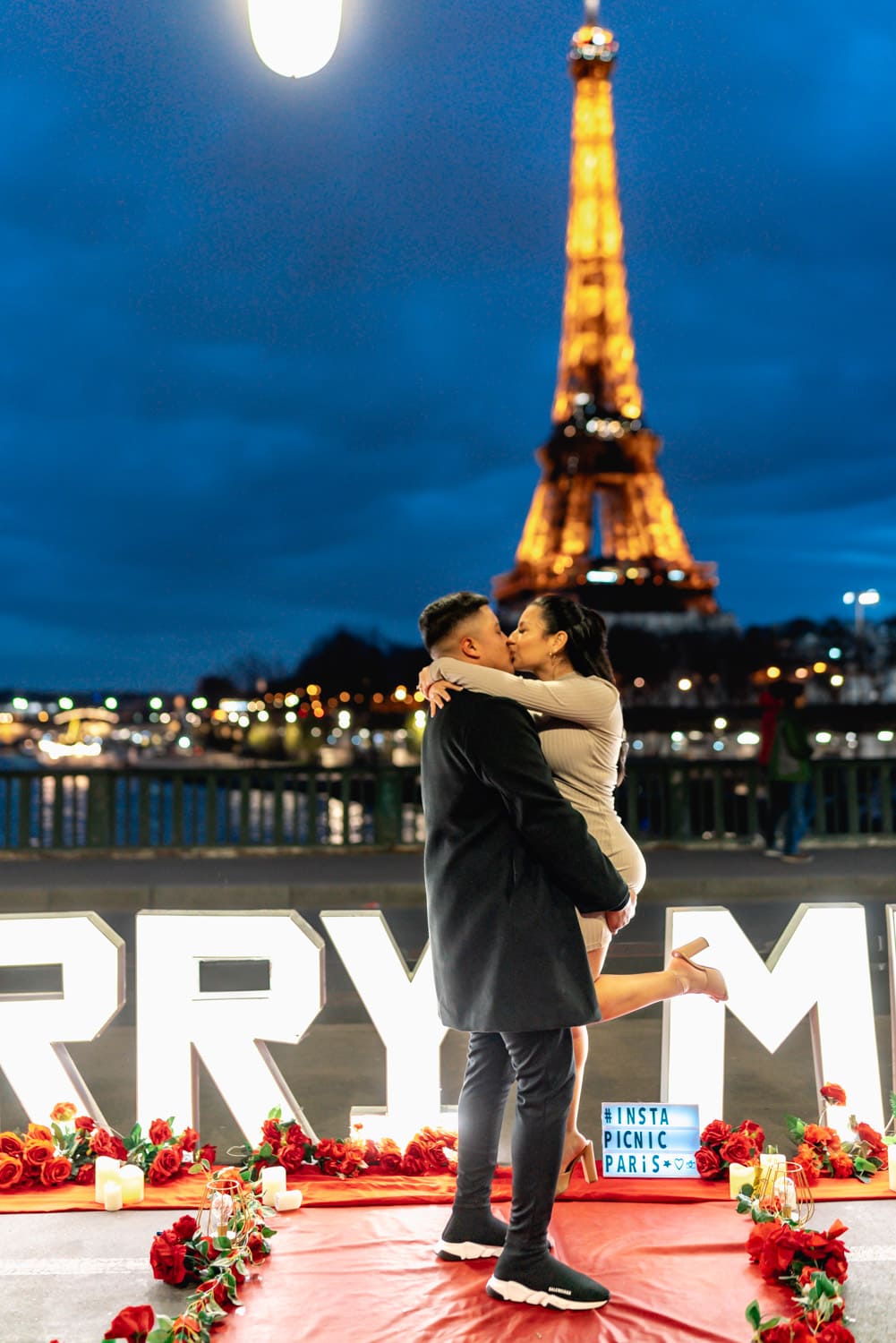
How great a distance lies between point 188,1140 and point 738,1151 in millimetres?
1960

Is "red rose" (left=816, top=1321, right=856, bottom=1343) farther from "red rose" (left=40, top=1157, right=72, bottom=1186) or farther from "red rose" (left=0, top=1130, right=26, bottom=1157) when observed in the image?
"red rose" (left=0, top=1130, right=26, bottom=1157)

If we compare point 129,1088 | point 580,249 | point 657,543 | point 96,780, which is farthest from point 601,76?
point 129,1088

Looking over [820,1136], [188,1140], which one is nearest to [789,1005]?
[820,1136]

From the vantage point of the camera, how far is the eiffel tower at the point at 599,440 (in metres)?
70.0

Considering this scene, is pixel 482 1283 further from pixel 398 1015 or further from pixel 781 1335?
pixel 398 1015

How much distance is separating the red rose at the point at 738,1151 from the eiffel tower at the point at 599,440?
6498 centimetres

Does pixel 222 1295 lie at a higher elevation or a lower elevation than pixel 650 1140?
lower

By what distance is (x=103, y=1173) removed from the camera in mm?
4559

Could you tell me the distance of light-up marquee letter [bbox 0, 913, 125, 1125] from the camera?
4.81 metres

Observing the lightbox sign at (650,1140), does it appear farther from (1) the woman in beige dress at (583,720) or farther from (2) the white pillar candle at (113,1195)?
(2) the white pillar candle at (113,1195)

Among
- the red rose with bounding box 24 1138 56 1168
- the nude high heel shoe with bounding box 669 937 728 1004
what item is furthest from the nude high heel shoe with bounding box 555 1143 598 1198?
the red rose with bounding box 24 1138 56 1168

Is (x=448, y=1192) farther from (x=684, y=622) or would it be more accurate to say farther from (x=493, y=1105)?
(x=684, y=622)

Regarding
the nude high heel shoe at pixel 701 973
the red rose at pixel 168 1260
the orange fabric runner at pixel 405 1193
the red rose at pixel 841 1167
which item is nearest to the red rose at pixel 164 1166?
the orange fabric runner at pixel 405 1193

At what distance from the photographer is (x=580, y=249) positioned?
71.1 metres
